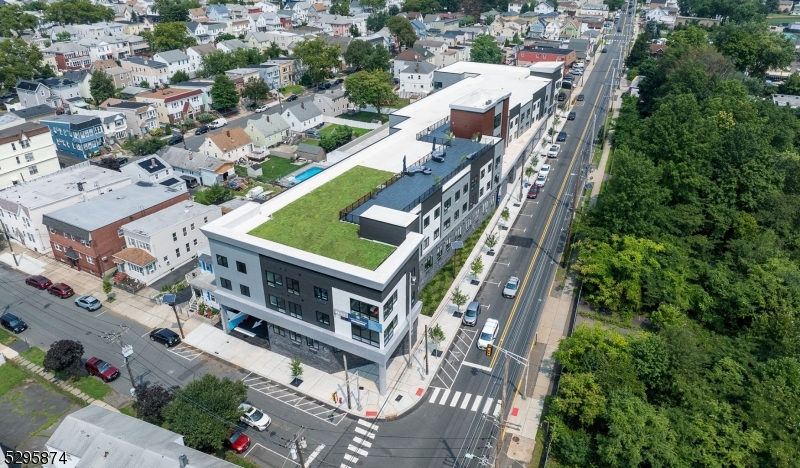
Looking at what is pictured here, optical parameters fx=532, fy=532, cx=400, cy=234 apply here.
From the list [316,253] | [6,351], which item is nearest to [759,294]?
[316,253]

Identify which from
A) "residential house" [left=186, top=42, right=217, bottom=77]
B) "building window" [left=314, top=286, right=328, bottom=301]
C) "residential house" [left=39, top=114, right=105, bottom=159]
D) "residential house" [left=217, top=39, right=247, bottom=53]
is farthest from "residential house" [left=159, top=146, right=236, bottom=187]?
→ "residential house" [left=217, top=39, right=247, bottom=53]

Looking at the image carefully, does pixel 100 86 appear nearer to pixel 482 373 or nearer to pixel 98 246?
pixel 98 246

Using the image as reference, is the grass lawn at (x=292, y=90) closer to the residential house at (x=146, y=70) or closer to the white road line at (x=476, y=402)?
the residential house at (x=146, y=70)

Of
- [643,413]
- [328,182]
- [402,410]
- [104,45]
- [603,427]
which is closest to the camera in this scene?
[643,413]

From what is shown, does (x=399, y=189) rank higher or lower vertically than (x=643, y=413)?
higher

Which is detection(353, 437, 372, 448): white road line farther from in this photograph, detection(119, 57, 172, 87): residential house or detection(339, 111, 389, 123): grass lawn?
detection(119, 57, 172, 87): residential house

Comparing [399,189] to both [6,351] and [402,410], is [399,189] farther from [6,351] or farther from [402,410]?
[6,351]

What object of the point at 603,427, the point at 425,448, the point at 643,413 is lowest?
the point at 425,448
